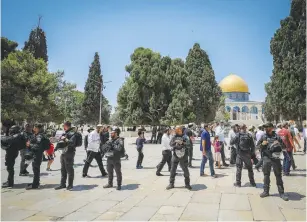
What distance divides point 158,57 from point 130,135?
13.8m

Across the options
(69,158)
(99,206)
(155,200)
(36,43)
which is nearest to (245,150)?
(155,200)

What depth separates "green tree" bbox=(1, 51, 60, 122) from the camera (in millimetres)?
23884

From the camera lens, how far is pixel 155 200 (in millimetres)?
6328

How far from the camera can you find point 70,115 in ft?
224

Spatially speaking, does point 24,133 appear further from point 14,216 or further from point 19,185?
point 14,216

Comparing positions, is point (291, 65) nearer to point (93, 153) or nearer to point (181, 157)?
point (93, 153)

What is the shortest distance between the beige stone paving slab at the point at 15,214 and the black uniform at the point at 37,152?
183 cm

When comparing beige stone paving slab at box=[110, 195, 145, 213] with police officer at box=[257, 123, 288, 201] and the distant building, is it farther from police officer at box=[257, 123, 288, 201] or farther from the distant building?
the distant building

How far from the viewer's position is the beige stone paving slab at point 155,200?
5996 millimetres

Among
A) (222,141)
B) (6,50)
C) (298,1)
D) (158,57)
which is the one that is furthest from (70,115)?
(222,141)

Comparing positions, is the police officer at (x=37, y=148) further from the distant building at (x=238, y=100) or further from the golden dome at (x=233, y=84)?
the golden dome at (x=233, y=84)

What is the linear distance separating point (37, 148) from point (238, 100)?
10182cm

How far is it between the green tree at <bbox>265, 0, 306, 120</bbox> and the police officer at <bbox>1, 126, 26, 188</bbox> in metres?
34.0

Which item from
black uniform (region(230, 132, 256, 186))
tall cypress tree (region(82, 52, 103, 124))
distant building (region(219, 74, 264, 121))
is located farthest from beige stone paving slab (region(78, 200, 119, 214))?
distant building (region(219, 74, 264, 121))
